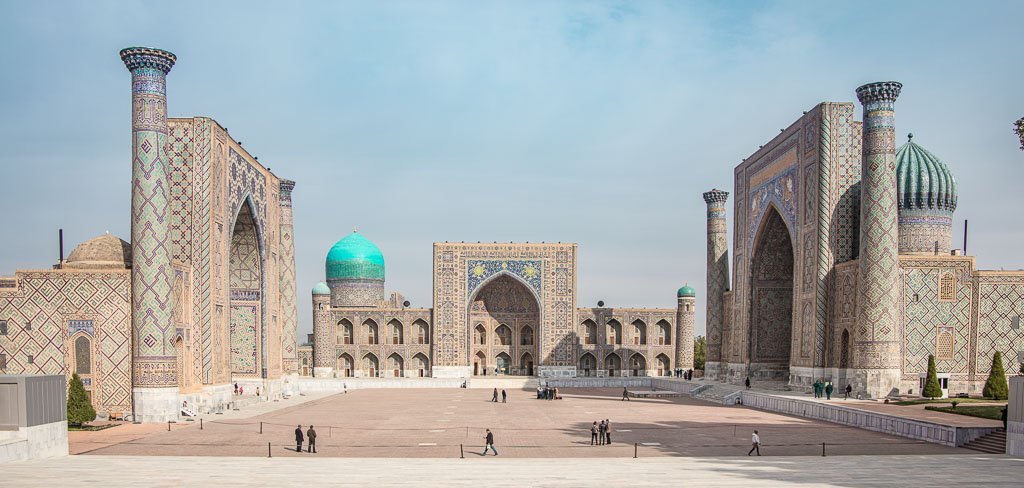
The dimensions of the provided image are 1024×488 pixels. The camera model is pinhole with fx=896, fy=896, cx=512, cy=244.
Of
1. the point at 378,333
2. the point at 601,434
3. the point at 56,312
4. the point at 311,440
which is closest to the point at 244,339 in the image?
the point at 56,312

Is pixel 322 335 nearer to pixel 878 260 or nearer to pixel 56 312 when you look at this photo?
pixel 56 312

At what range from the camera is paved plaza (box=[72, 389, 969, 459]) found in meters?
16.8

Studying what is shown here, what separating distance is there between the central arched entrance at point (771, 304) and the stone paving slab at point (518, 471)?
18.8m

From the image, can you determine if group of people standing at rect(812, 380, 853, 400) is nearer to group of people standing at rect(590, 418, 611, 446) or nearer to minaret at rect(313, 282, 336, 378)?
group of people standing at rect(590, 418, 611, 446)

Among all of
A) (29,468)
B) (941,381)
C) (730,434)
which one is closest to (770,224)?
(941,381)

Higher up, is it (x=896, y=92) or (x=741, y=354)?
(x=896, y=92)

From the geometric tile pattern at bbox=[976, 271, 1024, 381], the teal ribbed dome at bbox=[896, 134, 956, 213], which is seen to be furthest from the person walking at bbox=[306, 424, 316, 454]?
the teal ribbed dome at bbox=[896, 134, 956, 213]

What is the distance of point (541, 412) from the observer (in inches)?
1069

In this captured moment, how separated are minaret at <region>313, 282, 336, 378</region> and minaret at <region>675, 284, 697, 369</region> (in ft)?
61.1

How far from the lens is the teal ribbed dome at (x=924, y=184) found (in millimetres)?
31641

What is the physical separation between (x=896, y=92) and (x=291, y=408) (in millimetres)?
20392

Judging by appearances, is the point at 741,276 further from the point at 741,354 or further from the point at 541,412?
the point at 541,412

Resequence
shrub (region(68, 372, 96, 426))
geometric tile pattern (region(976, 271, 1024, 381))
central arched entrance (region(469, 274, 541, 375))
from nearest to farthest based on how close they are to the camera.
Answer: shrub (region(68, 372, 96, 426)), geometric tile pattern (region(976, 271, 1024, 381)), central arched entrance (region(469, 274, 541, 375))

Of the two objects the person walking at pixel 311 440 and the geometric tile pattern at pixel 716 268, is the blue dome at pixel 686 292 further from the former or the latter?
the person walking at pixel 311 440
